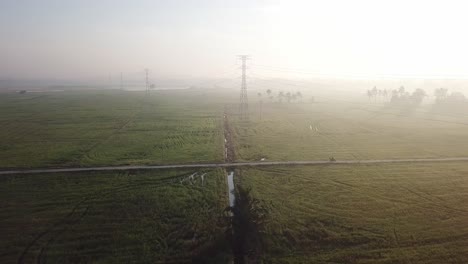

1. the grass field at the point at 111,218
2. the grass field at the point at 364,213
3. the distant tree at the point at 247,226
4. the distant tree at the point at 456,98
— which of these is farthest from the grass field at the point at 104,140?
the distant tree at the point at 456,98

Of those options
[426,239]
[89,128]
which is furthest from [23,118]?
[426,239]

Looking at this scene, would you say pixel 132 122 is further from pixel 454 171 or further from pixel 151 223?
pixel 454 171

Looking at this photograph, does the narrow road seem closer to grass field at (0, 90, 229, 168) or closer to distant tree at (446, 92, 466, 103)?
grass field at (0, 90, 229, 168)

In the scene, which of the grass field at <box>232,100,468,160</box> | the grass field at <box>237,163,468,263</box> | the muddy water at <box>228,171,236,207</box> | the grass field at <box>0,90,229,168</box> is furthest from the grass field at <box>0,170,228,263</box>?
the grass field at <box>232,100,468,160</box>

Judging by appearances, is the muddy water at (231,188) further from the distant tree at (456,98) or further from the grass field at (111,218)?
the distant tree at (456,98)

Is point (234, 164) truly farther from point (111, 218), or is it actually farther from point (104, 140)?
point (104, 140)

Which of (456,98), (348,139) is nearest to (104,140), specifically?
(348,139)
